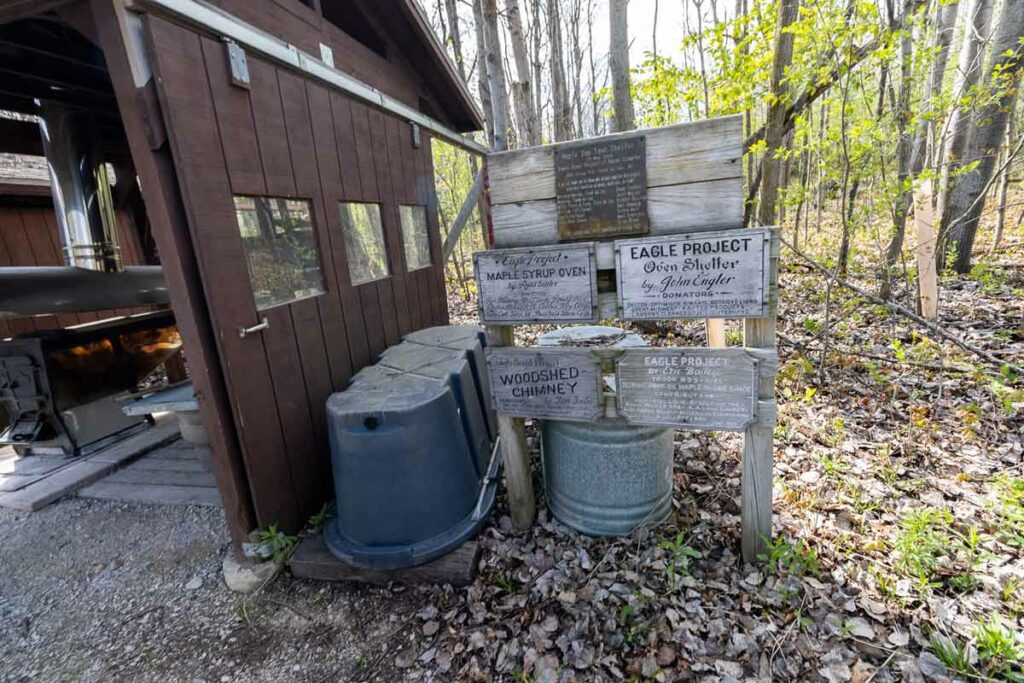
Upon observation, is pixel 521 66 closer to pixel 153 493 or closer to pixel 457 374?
pixel 457 374

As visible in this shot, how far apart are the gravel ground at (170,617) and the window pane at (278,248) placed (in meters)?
1.69

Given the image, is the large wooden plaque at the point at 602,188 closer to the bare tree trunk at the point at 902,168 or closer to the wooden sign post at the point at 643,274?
the wooden sign post at the point at 643,274

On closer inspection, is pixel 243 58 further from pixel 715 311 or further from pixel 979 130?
pixel 979 130

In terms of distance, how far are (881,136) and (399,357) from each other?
4.42 meters

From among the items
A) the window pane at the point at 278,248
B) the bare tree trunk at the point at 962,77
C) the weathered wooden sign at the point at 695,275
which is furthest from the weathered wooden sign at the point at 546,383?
the bare tree trunk at the point at 962,77

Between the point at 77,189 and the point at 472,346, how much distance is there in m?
3.65

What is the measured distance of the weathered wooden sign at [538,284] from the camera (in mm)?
2178

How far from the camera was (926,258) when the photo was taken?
4668mm

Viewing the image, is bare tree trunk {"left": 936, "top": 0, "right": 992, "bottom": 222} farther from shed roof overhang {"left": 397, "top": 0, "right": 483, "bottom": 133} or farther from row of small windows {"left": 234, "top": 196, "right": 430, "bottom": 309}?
row of small windows {"left": 234, "top": 196, "right": 430, "bottom": 309}

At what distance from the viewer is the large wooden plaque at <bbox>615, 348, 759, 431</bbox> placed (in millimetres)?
2082

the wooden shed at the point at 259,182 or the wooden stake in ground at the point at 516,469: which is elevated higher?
the wooden shed at the point at 259,182

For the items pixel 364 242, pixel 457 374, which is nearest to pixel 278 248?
pixel 364 242

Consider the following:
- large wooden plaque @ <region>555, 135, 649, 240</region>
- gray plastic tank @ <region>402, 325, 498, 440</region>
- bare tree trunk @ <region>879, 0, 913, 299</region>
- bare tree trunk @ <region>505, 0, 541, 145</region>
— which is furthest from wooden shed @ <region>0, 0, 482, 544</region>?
bare tree trunk @ <region>879, 0, 913, 299</region>

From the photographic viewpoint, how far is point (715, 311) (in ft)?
6.58
